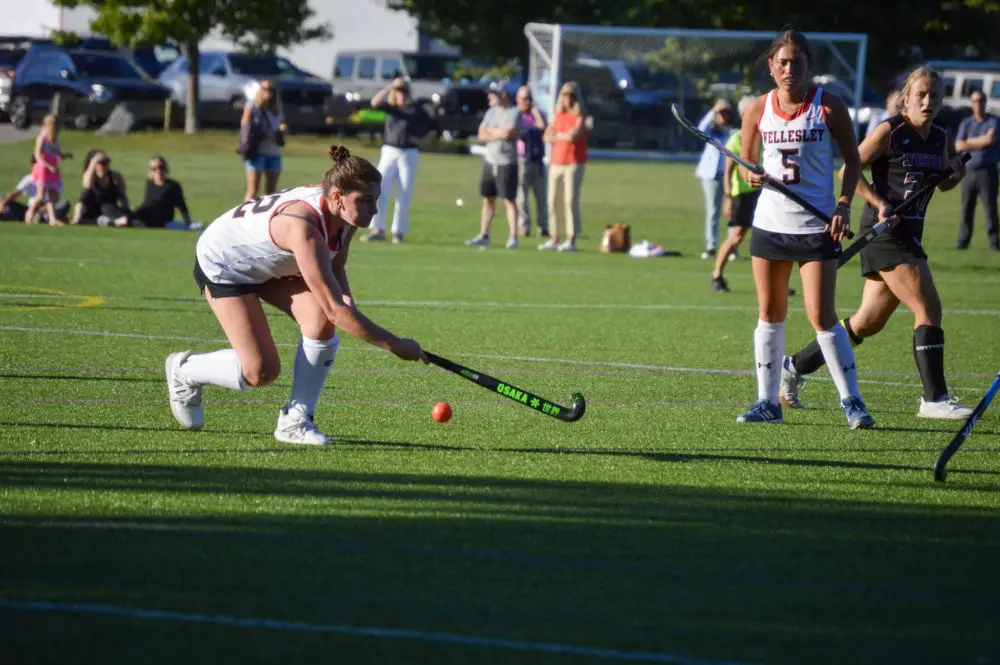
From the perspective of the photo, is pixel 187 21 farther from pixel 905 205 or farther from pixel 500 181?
pixel 905 205

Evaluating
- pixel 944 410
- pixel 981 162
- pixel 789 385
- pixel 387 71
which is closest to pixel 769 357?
pixel 789 385

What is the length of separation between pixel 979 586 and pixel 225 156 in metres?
34.5

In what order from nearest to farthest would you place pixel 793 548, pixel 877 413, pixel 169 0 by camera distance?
pixel 793 548 → pixel 877 413 → pixel 169 0

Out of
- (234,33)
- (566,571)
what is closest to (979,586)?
(566,571)

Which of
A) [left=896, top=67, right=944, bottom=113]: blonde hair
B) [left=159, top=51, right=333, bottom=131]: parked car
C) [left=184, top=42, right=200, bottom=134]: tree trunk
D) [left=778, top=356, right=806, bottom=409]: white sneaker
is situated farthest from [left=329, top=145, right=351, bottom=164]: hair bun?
[left=159, top=51, right=333, bottom=131]: parked car

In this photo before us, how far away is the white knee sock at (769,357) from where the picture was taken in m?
8.60

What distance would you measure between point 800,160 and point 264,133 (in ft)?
43.7

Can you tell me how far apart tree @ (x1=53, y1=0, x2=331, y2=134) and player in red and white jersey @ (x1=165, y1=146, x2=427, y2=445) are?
122 ft

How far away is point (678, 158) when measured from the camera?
3272 cm

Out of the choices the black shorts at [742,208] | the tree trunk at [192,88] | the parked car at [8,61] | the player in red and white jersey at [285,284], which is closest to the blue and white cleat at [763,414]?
the player in red and white jersey at [285,284]

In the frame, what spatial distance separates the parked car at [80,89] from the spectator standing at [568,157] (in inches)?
952

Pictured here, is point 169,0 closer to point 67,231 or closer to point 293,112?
point 293,112

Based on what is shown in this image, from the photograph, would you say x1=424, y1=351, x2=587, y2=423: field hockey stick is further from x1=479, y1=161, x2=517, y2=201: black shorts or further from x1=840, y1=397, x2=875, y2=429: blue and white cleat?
x1=479, y1=161, x2=517, y2=201: black shorts

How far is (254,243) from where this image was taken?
7.36m
